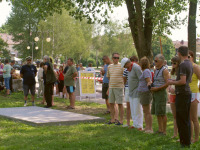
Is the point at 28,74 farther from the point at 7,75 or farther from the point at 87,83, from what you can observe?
the point at 7,75

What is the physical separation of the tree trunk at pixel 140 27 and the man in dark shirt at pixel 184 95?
8732 mm

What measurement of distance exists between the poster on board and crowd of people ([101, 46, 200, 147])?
6.49m

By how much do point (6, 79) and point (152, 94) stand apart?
1268 centimetres

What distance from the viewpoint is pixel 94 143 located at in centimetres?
682

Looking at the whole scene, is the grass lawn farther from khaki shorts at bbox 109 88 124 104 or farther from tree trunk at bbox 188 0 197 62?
tree trunk at bbox 188 0 197 62

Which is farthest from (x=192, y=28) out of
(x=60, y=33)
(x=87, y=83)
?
(x=60, y=33)

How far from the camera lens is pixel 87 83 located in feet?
53.4

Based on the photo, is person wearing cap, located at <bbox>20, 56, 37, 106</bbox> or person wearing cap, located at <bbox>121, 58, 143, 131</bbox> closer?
person wearing cap, located at <bbox>121, 58, 143, 131</bbox>

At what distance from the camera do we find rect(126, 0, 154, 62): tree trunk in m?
15.3

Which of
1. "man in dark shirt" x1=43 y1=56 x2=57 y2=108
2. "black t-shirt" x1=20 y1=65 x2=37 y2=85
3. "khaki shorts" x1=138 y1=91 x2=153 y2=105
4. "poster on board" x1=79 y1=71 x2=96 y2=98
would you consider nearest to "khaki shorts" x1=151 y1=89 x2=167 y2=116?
"khaki shorts" x1=138 y1=91 x2=153 y2=105

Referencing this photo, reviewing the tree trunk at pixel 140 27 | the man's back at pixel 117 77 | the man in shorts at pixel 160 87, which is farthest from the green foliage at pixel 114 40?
the man in shorts at pixel 160 87

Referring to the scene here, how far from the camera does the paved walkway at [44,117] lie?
9.53 metres

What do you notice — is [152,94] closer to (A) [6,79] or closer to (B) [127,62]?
(B) [127,62]

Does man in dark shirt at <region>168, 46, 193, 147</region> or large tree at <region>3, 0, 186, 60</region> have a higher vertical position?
large tree at <region>3, 0, 186, 60</region>
